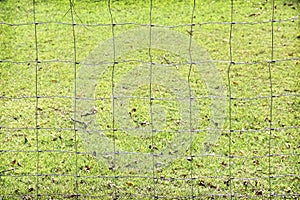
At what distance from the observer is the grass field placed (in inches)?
159

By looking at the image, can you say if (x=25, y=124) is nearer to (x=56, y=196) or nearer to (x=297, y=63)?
(x=56, y=196)

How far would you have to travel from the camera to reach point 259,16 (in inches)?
289

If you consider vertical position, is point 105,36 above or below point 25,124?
above

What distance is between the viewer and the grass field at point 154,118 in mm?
4031

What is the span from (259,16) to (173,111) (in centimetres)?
300

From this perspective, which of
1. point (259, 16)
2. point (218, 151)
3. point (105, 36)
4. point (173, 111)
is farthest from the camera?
point (259, 16)

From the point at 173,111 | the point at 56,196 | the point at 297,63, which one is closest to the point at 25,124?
the point at 56,196

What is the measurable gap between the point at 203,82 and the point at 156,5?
98.7 inches

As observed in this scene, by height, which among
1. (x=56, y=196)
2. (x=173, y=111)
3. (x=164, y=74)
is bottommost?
(x=56, y=196)

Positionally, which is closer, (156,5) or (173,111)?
(173,111)

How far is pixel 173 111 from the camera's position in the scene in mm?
5129

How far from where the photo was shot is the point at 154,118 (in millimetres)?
5016

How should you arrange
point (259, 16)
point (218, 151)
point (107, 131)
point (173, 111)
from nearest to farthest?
point (218, 151) → point (107, 131) → point (173, 111) → point (259, 16)

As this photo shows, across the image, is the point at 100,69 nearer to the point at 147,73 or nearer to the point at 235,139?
the point at 147,73
